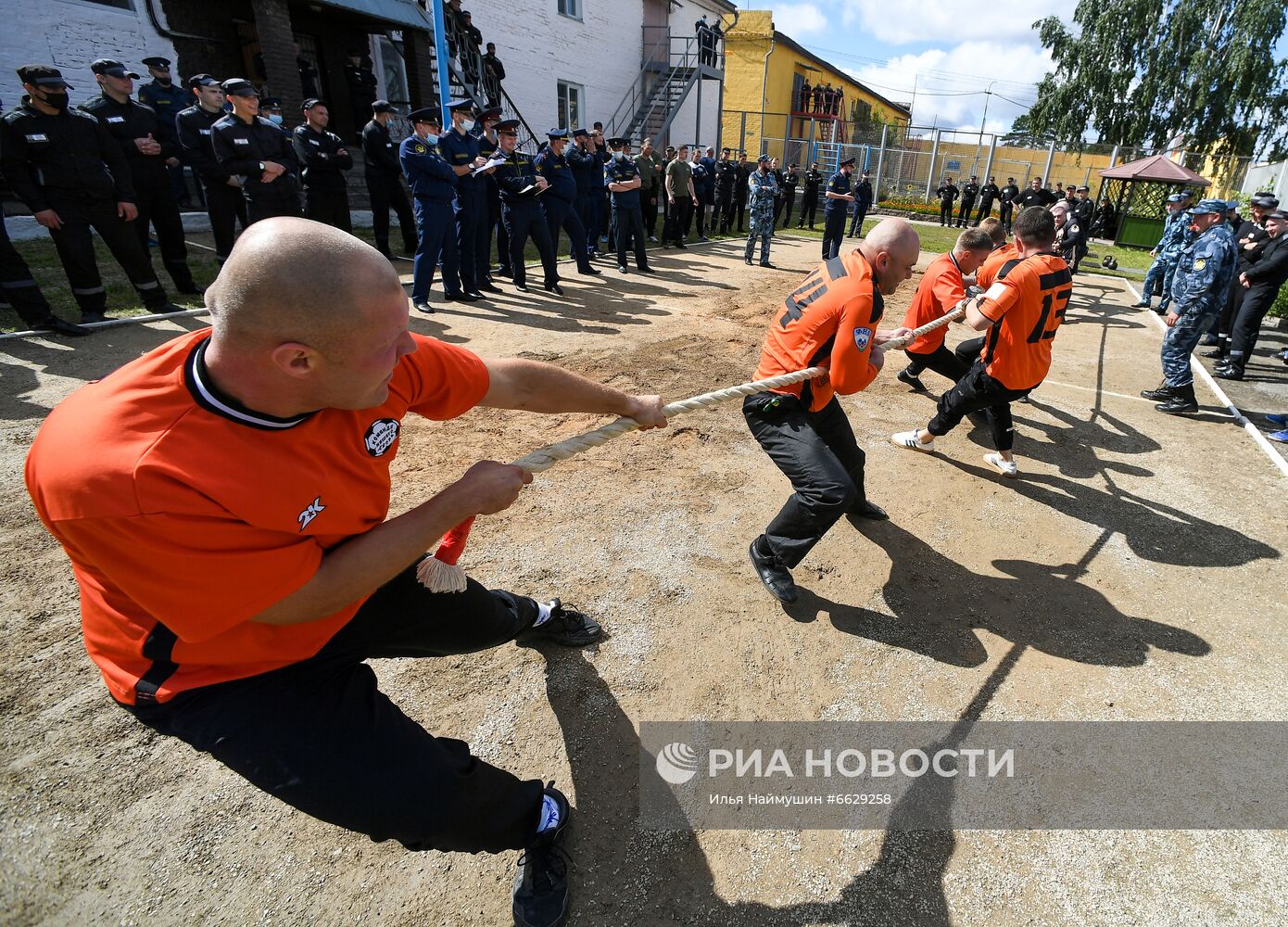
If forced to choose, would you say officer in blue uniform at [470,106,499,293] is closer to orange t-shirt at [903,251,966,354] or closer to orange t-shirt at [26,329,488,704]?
orange t-shirt at [903,251,966,354]

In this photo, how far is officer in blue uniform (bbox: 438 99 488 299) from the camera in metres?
7.79

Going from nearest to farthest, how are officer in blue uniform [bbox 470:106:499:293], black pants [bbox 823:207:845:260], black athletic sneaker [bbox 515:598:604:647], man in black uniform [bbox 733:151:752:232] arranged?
1. black athletic sneaker [bbox 515:598:604:647]
2. officer in blue uniform [bbox 470:106:499:293]
3. black pants [bbox 823:207:845:260]
4. man in black uniform [bbox 733:151:752:232]

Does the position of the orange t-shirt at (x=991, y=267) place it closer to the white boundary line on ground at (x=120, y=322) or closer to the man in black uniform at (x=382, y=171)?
the white boundary line on ground at (x=120, y=322)

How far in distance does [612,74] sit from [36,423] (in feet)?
70.3

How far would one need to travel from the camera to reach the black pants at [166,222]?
700cm

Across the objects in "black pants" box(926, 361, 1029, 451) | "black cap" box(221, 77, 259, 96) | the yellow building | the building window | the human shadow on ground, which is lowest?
the human shadow on ground

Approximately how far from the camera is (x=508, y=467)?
1822 millimetres

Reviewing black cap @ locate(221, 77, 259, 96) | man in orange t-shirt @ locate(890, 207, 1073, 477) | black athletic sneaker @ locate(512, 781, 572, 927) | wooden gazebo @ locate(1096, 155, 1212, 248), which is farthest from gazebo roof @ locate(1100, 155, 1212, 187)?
black athletic sneaker @ locate(512, 781, 572, 927)

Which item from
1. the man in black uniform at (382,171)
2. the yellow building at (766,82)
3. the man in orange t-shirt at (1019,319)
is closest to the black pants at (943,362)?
the man in orange t-shirt at (1019,319)

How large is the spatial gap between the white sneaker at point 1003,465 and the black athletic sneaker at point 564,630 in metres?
3.42

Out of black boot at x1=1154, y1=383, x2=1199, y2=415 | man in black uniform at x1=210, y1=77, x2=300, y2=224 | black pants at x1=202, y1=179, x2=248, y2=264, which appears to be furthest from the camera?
black pants at x1=202, y1=179, x2=248, y2=264

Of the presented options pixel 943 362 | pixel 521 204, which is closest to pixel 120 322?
pixel 521 204

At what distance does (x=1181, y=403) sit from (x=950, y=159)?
79.0 ft

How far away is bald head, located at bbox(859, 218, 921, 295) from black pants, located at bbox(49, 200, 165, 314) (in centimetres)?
690
